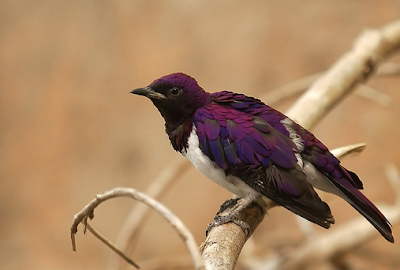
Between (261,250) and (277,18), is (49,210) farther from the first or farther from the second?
(277,18)

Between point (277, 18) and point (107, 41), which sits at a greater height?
point (277, 18)

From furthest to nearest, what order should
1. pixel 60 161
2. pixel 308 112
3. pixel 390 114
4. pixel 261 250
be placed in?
pixel 60 161
pixel 390 114
pixel 261 250
pixel 308 112

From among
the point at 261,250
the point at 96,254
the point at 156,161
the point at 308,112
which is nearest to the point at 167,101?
the point at 308,112

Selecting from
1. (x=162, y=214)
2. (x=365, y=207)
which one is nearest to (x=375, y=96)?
(x=365, y=207)

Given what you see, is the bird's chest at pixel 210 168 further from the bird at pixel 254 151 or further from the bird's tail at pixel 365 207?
the bird's tail at pixel 365 207

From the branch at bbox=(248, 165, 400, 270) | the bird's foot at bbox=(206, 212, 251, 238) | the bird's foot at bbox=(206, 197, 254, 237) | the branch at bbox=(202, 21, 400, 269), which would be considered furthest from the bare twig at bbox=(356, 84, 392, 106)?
the bird's foot at bbox=(206, 212, 251, 238)

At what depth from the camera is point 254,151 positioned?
1.14 metres

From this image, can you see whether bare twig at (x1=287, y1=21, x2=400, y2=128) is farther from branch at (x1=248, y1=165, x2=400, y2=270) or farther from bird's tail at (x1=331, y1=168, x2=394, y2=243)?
branch at (x1=248, y1=165, x2=400, y2=270)

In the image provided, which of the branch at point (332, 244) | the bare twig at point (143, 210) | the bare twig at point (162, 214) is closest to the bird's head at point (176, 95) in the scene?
the bare twig at point (162, 214)

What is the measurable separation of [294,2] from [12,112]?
2.10m

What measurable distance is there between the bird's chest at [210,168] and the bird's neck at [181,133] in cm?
1

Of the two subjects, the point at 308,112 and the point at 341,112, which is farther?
the point at 341,112

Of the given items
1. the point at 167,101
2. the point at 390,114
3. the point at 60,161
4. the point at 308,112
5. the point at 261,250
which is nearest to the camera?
the point at 167,101

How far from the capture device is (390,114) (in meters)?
3.54
